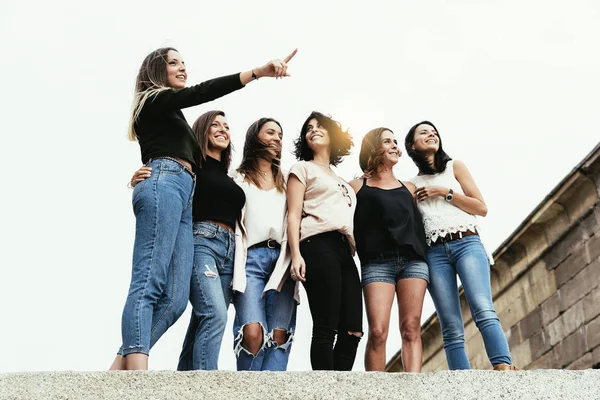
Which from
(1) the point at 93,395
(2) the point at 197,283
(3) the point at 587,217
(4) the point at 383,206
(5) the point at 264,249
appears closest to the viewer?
(1) the point at 93,395

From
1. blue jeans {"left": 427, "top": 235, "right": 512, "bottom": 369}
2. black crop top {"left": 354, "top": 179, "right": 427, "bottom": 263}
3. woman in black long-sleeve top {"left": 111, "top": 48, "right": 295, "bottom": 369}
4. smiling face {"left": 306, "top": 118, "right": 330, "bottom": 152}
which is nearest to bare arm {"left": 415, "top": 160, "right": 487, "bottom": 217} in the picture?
black crop top {"left": 354, "top": 179, "right": 427, "bottom": 263}

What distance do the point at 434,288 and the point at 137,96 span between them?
2374 millimetres

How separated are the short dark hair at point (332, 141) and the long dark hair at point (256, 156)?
21 cm

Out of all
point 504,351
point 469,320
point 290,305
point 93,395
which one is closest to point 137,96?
point 290,305

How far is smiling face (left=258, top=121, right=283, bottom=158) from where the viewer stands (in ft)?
19.4

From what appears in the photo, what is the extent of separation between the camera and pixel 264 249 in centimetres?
546

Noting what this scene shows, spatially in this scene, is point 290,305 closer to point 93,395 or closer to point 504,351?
point 504,351

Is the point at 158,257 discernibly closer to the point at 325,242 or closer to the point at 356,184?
the point at 325,242

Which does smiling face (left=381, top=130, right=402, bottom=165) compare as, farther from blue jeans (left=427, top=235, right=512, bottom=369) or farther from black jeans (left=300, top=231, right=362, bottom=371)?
black jeans (left=300, top=231, right=362, bottom=371)

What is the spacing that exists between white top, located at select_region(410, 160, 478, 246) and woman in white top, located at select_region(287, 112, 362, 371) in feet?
1.99

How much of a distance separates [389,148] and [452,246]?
0.88m

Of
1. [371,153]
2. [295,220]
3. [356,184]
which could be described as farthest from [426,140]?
[295,220]

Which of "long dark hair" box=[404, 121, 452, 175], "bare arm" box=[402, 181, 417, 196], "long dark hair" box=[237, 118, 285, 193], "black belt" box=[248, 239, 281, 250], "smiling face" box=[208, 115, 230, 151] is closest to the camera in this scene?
"black belt" box=[248, 239, 281, 250]

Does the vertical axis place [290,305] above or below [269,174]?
below
